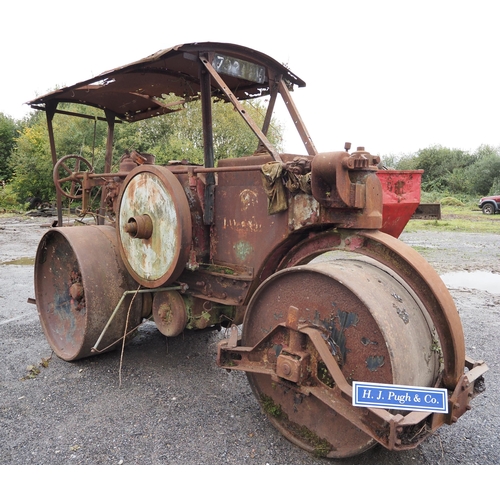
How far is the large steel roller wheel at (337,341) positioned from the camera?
218cm

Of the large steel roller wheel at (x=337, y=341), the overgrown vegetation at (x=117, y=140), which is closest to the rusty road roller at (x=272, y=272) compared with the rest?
the large steel roller wheel at (x=337, y=341)

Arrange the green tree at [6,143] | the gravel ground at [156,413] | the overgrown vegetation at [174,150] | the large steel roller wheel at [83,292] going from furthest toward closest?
the green tree at [6,143] → the overgrown vegetation at [174,150] → the large steel roller wheel at [83,292] → the gravel ground at [156,413]

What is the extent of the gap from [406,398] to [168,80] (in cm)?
339

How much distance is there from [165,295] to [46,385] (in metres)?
1.13

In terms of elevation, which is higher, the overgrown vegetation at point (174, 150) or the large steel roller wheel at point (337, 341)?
the overgrown vegetation at point (174, 150)

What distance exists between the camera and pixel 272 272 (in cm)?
309

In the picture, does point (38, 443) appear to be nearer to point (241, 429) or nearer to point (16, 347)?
point (241, 429)

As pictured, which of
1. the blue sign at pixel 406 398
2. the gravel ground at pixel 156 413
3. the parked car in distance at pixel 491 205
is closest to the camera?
the blue sign at pixel 406 398

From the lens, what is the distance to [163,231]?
11.1 ft

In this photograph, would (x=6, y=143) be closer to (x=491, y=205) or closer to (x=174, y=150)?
(x=174, y=150)

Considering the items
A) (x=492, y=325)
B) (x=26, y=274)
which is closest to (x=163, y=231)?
(x=492, y=325)

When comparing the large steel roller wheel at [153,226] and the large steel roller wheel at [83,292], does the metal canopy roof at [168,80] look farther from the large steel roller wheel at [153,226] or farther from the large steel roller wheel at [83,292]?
the large steel roller wheel at [83,292]

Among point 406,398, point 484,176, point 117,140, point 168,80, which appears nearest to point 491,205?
point 484,176

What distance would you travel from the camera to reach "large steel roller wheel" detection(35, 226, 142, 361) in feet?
12.4
